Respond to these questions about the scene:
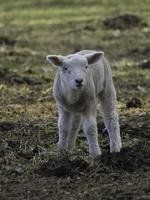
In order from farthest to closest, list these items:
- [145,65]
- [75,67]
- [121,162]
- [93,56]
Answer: [145,65], [93,56], [75,67], [121,162]

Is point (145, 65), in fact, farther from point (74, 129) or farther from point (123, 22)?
point (123, 22)

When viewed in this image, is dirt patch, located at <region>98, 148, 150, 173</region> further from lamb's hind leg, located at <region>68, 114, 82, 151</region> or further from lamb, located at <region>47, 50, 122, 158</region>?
lamb's hind leg, located at <region>68, 114, 82, 151</region>

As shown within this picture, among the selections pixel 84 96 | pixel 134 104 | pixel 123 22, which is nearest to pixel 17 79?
pixel 134 104

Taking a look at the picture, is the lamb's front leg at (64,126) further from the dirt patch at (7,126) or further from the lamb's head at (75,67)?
the dirt patch at (7,126)

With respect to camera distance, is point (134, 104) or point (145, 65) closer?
point (134, 104)

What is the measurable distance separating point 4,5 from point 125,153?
3772 cm

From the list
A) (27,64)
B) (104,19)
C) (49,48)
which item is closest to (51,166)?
(27,64)

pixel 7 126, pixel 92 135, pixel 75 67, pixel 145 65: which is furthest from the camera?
pixel 145 65

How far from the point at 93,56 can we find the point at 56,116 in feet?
11.0

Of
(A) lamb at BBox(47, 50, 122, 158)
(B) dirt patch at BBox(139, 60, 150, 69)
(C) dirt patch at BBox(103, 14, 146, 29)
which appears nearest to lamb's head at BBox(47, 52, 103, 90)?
(A) lamb at BBox(47, 50, 122, 158)

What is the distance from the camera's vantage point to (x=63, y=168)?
9.98 meters

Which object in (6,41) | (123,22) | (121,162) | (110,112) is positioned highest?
(123,22)

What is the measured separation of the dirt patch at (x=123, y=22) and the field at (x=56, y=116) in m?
0.04

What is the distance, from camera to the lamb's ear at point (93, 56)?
10930 millimetres
